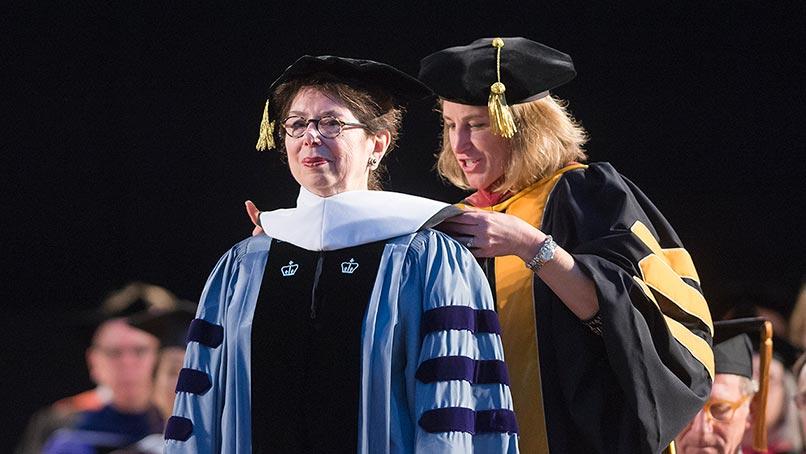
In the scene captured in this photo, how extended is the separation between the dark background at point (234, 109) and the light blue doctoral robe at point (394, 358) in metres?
2.27

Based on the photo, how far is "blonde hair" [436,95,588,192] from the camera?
3.27m

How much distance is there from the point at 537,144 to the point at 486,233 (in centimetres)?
54

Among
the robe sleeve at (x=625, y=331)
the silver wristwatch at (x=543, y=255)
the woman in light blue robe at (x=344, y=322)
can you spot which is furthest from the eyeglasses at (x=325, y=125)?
the robe sleeve at (x=625, y=331)

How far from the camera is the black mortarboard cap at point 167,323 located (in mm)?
4848

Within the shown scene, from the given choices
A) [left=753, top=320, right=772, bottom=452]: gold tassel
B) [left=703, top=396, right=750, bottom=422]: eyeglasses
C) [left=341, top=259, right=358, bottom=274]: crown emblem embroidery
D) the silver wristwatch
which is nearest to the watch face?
the silver wristwatch

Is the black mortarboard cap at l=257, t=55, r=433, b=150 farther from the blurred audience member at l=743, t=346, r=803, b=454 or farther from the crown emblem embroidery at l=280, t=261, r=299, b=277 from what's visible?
the blurred audience member at l=743, t=346, r=803, b=454

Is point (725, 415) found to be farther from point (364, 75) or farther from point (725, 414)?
point (364, 75)

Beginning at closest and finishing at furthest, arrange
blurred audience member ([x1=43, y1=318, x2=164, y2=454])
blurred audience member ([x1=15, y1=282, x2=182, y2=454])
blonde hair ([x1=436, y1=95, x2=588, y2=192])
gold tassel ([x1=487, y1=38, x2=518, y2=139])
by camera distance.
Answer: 1. gold tassel ([x1=487, y1=38, x2=518, y2=139])
2. blonde hair ([x1=436, y1=95, x2=588, y2=192])
3. blurred audience member ([x1=43, y1=318, x2=164, y2=454])
4. blurred audience member ([x1=15, y1=282, x2=182, y2=454])

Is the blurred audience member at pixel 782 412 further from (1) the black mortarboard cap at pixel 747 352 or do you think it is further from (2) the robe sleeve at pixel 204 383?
(2) the robe sleeve at pixel 204 383

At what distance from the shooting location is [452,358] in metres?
2.48

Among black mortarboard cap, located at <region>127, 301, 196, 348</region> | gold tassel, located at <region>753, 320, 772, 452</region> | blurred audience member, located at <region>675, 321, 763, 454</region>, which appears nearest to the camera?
gold tassel, located at <region>753, 320, 772, 452</region>

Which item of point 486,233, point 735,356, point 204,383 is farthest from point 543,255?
point 735,356

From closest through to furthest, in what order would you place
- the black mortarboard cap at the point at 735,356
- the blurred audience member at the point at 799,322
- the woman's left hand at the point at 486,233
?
the woman's left hand at the point at 486,233, the black mortarboard cap at the point at 735,356, the blurred audience member at the point at 799,322

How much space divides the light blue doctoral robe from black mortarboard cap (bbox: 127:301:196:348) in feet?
7.15
